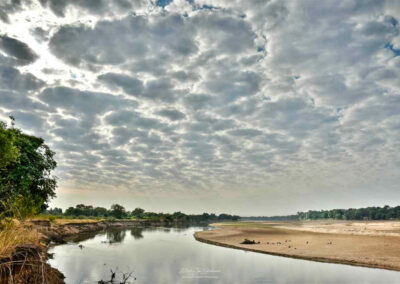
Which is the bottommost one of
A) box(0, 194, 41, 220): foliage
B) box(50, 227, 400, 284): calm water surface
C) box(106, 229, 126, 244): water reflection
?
box(106, 229, 126, 244): water reflection

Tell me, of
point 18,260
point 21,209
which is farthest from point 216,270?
point 18,260

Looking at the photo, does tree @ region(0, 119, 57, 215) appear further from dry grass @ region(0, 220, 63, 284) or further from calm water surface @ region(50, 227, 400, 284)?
dry grass @ region(0, 220, 63, 284)

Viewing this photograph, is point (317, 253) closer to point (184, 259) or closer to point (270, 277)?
point (270, 277)

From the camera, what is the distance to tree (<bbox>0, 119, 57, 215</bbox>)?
28.4 meters

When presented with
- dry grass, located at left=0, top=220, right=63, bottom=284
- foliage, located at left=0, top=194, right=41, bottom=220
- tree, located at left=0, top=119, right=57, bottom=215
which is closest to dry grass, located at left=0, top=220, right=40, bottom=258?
dry grass, located at left=0, top=220, right=63, bottom=284

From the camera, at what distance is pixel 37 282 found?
8516mm

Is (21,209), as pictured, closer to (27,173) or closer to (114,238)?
(27,173)

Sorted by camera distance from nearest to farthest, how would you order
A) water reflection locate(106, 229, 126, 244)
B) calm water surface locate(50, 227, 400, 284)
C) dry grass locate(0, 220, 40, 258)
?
dry grass locate(0, 220, 40, 258)
calm water surface locate(50, 227, 400, 284)
water reflection locate(106, 229, 126, 244)

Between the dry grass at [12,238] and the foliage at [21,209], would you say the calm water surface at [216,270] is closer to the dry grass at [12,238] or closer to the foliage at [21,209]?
the foliage at [21,209]

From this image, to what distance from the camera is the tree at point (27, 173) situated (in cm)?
2844

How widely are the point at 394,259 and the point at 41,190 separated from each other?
1914 inches

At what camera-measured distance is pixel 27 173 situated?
33.4 m

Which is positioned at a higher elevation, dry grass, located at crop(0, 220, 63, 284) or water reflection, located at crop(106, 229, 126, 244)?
dry grass, located at crop(0, 220, 63, 284)

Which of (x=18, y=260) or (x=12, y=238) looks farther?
(x=12, y=238)
